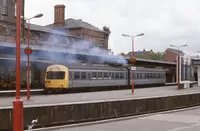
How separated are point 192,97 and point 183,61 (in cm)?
2681

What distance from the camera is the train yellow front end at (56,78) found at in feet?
122

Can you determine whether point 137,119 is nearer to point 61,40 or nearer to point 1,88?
point 1,88

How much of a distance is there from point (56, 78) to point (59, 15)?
3367cm

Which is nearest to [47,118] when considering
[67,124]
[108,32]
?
[67,124]

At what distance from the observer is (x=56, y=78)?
125 feet

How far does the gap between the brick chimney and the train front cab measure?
31769 mm

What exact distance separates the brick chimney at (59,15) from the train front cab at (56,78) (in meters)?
31.8

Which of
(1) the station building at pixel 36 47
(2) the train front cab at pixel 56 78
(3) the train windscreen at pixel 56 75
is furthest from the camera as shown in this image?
(1) the station building at pixel 36 47

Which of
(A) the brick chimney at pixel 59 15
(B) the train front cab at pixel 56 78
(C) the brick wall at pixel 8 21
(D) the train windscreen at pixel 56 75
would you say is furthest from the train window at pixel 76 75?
(A) the brick chimney at pixel 59 15

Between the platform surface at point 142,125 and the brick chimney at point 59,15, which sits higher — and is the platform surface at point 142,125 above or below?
below

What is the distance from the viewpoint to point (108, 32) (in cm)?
8319

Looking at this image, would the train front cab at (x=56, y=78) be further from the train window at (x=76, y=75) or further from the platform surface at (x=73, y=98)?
the platform surface at (x=73, y=98)

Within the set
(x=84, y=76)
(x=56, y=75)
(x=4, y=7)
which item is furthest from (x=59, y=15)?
(x=56, y=75)

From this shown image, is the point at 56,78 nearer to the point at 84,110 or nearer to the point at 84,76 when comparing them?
the point at 84,76
